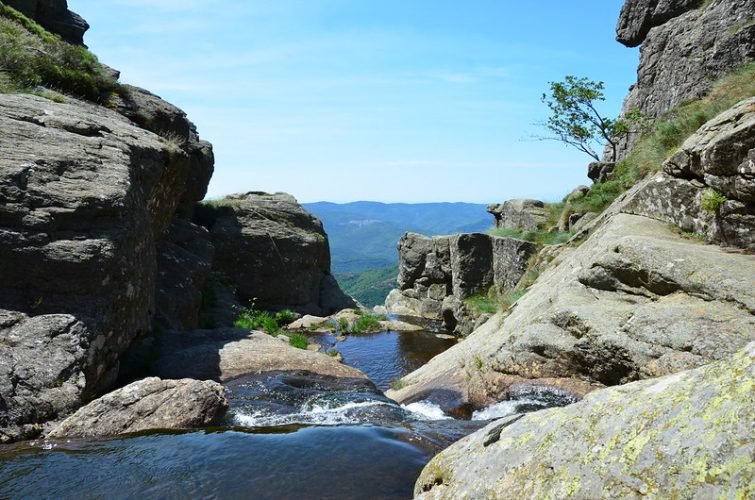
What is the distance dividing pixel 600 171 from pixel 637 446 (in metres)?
31.2

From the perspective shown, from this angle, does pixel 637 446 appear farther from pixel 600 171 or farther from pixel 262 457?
pixel 600 171

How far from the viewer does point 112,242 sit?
12914 millimetres

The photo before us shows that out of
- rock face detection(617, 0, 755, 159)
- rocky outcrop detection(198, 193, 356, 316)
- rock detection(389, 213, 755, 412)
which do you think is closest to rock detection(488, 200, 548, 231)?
rock face detection(617, 0, 755, 159)

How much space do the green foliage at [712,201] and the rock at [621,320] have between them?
2.99 feet

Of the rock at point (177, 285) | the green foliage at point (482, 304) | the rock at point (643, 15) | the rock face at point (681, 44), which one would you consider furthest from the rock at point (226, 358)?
the rock at point (643, 15)

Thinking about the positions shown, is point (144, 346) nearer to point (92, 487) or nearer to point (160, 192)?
point (160, 192)

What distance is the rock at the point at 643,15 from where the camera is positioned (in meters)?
34.0

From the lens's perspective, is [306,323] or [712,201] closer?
[712,201]

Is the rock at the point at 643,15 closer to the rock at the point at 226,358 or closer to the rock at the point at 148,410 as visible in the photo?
the rock at the point at 226,358

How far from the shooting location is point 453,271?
1422 inches

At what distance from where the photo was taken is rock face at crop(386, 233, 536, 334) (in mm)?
31022

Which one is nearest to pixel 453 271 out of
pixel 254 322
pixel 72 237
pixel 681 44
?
pixel 254 322

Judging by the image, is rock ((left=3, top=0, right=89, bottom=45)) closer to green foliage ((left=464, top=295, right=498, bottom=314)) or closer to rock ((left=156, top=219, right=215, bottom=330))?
rock ((left=156, top=219, right=215, bottom=330))

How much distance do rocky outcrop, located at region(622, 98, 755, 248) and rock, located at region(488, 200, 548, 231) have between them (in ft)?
59.5
